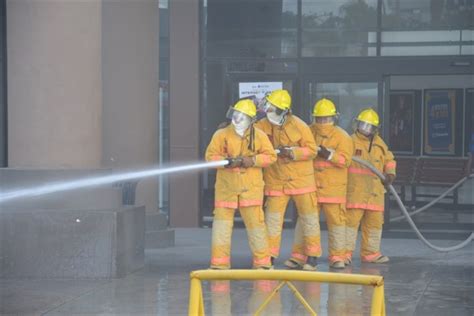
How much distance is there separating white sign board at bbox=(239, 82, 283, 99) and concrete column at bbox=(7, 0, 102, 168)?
3.99m

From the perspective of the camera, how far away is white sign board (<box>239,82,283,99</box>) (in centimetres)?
1303

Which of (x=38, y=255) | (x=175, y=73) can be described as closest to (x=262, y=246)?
(x=38, y=255)

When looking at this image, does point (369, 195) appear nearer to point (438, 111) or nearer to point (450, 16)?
point (450, 16)

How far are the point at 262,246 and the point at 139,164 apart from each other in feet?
9.59

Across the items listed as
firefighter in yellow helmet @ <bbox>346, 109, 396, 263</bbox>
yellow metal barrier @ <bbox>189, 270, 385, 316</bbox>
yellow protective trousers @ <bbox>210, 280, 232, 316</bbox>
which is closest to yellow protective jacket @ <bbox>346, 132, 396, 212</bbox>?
firefighter in yellow helmet @ <bbox>346, 109, 396, 263</bbox>

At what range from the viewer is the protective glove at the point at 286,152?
930 cm

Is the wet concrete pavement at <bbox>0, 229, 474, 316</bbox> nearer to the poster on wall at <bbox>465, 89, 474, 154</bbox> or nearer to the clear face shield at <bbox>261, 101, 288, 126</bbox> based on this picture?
the clear face shield at <bbox>261, 101, 288, 126</bbox>

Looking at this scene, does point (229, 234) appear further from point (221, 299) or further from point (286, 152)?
point (221, 299)

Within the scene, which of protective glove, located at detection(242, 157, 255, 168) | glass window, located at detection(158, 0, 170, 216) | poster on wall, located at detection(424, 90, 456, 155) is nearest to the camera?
protective glove, located at detection(242, 157, 255, 168)

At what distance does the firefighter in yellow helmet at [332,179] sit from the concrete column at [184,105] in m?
3.59

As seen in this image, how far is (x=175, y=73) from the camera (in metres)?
13.2

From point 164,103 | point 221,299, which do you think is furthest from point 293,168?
point 164,103

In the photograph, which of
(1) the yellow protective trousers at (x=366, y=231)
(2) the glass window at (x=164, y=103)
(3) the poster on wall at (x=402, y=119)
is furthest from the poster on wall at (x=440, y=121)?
(1) the yellow protective trousers at (x=366, y=231)

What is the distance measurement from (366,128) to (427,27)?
308cm
